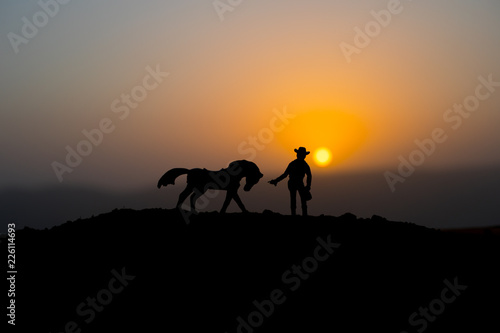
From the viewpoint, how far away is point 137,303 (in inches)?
499

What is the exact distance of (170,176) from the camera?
17.6 meters

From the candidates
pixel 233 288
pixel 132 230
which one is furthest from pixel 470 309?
pixel 132 230

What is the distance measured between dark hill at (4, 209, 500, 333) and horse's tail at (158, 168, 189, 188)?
172 centimetres

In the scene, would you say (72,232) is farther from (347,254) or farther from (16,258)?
(347,254)

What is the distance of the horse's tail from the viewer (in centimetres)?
1759

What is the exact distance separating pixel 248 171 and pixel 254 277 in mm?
5012

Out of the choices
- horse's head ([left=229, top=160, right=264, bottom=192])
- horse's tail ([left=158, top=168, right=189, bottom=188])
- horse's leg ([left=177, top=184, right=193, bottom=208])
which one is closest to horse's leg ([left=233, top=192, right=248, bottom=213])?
horse's head ([left=229, top=160, right=264, bottom=192])

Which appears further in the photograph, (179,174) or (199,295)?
(179,174)

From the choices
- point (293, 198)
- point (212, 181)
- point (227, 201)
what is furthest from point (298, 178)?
point (212, 181)

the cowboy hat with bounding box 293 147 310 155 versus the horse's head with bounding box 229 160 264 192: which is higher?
the cowboy hat with bounding box 293 147 310 155

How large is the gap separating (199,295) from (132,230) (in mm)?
3665

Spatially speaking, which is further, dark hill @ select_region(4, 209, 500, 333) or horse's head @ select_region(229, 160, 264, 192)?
horse's head @ select_region(229, 160, 264, 192)

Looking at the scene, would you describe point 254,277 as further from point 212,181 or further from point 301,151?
point 301,151

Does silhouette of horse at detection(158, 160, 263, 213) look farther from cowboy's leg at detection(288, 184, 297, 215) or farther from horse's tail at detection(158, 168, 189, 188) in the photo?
cowboy's leg at detection(288, 184, 297, 215)
